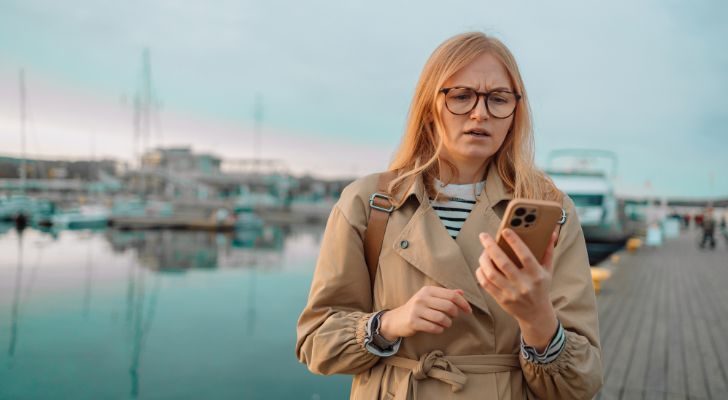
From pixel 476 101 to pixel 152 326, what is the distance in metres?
11.7

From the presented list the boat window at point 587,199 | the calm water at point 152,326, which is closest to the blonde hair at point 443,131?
the calm water at point 152,326

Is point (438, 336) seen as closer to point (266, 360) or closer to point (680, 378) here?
point (680, 378)

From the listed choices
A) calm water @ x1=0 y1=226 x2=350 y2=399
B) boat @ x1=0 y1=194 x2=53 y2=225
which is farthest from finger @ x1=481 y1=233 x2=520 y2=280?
boat @ x1=0 y1=194 x2=53 y2=225

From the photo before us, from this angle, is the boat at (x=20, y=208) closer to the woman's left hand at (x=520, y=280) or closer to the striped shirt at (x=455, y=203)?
the striped shirt at (x=455, y=203)

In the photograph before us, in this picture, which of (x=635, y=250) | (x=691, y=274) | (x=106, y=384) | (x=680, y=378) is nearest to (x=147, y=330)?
(x=106, y=384)

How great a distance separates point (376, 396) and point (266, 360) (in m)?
8.31

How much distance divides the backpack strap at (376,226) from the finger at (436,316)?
0.27m

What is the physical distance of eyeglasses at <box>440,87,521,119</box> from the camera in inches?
54.1

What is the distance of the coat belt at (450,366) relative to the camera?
1.31 metres

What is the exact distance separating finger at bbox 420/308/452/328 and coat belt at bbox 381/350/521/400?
0.20m

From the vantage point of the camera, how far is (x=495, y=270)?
3.36 ft

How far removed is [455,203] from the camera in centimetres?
149

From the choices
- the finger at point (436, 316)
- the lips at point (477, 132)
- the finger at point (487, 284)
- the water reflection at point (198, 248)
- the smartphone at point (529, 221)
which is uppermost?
the lips at point (477, 132)

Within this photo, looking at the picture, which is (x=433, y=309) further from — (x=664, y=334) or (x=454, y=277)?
(x=664, y=334)
